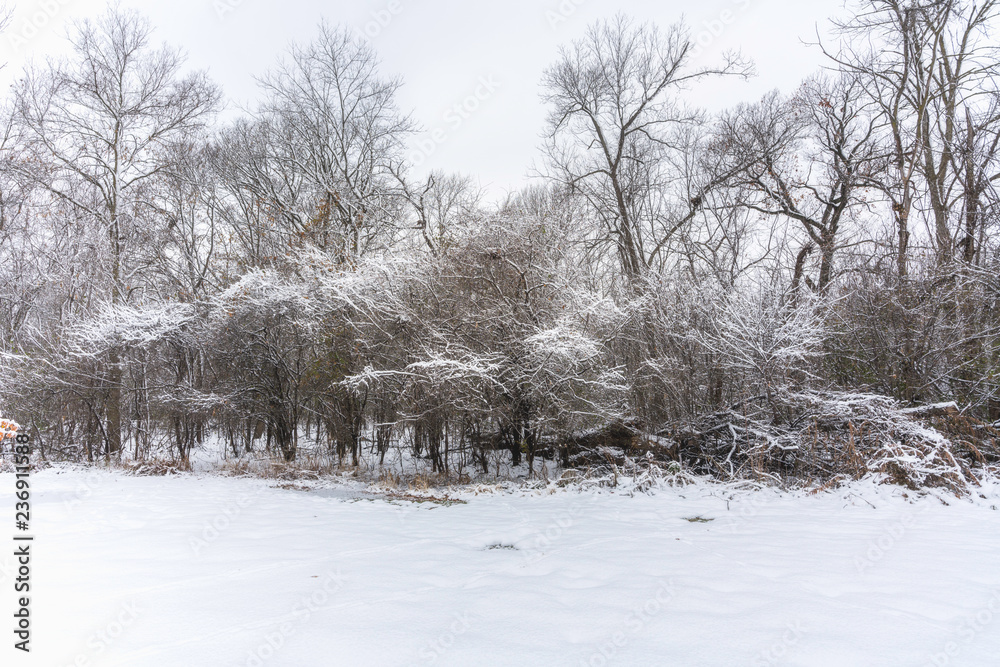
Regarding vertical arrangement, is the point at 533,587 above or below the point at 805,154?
below

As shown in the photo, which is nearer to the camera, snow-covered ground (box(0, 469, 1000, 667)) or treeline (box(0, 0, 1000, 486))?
snow-covered ground (box(0, 469, 1000, 667))

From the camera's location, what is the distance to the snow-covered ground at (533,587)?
89.1 inches

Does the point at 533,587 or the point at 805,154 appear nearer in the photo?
the point at 533,587

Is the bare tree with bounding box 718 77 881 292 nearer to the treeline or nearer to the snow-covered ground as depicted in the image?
the treeline

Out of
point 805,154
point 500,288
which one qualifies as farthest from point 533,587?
point 805,154

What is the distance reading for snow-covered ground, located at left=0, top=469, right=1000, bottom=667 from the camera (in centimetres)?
226

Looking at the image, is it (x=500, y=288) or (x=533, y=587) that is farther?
(x=500, y=288)

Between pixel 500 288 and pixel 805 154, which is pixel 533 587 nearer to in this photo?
pixel 500 288

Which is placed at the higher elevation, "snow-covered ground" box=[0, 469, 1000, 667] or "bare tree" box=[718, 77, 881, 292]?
"bare tree" box=[718, 77, 881, 292]

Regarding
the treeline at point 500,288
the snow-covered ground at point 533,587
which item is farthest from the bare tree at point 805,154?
the snow-covered ground at point 533,587

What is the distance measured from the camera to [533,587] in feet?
10.4

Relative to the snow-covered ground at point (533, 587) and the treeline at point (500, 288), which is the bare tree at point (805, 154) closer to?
the treeline at point (500, 288)

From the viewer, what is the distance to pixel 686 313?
9.07 m

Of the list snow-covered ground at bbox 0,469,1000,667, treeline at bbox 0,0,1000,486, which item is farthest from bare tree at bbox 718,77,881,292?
snow-covered ground at bbox 0,469,1000,667
